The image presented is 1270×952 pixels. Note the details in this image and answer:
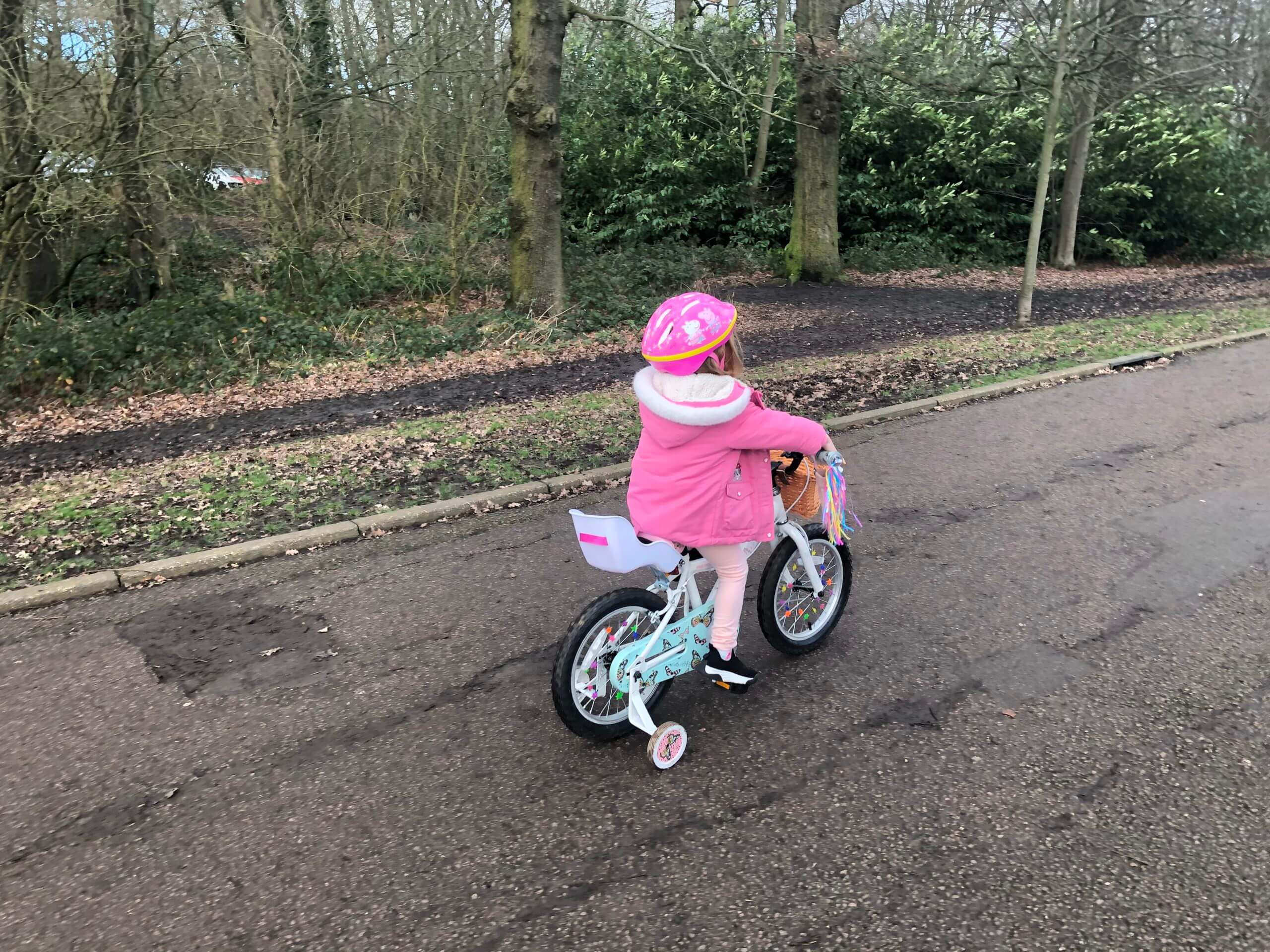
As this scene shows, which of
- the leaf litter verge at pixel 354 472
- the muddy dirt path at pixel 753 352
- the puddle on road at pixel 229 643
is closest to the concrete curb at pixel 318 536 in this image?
the leaf litter verge at pixel 354 472

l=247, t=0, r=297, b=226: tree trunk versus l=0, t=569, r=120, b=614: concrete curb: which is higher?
l=247, t=0, r=297, b=226: tree trunk

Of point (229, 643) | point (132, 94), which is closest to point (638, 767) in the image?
point (229, 643)

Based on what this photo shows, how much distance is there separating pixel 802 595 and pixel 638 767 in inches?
46.9

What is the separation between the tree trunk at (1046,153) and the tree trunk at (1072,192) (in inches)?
283

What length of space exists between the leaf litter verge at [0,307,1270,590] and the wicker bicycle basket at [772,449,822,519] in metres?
3.00

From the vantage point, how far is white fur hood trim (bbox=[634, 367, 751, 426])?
3.10 metres

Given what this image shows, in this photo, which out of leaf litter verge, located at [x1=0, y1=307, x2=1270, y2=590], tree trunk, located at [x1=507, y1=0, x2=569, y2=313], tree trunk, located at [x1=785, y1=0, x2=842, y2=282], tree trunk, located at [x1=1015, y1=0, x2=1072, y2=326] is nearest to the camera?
leaf litter verge, located at [x1=0, y1=307, x2=1270, y2=590]

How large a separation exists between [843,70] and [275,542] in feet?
41.9

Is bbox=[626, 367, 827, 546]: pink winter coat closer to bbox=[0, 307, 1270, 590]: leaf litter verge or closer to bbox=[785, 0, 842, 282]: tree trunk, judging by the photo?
bbox=[0, 307, 1270, 590]: leaf litter verge

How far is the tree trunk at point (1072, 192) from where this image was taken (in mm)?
18734

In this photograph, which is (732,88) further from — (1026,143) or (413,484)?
(1026,143)

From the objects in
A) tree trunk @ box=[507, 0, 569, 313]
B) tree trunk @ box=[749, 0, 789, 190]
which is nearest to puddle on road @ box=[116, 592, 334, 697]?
tree trunk @ box=[507, 0, 569, 313]

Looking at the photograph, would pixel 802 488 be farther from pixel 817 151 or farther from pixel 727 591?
pixel 817 151

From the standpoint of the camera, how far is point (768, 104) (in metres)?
17.6
